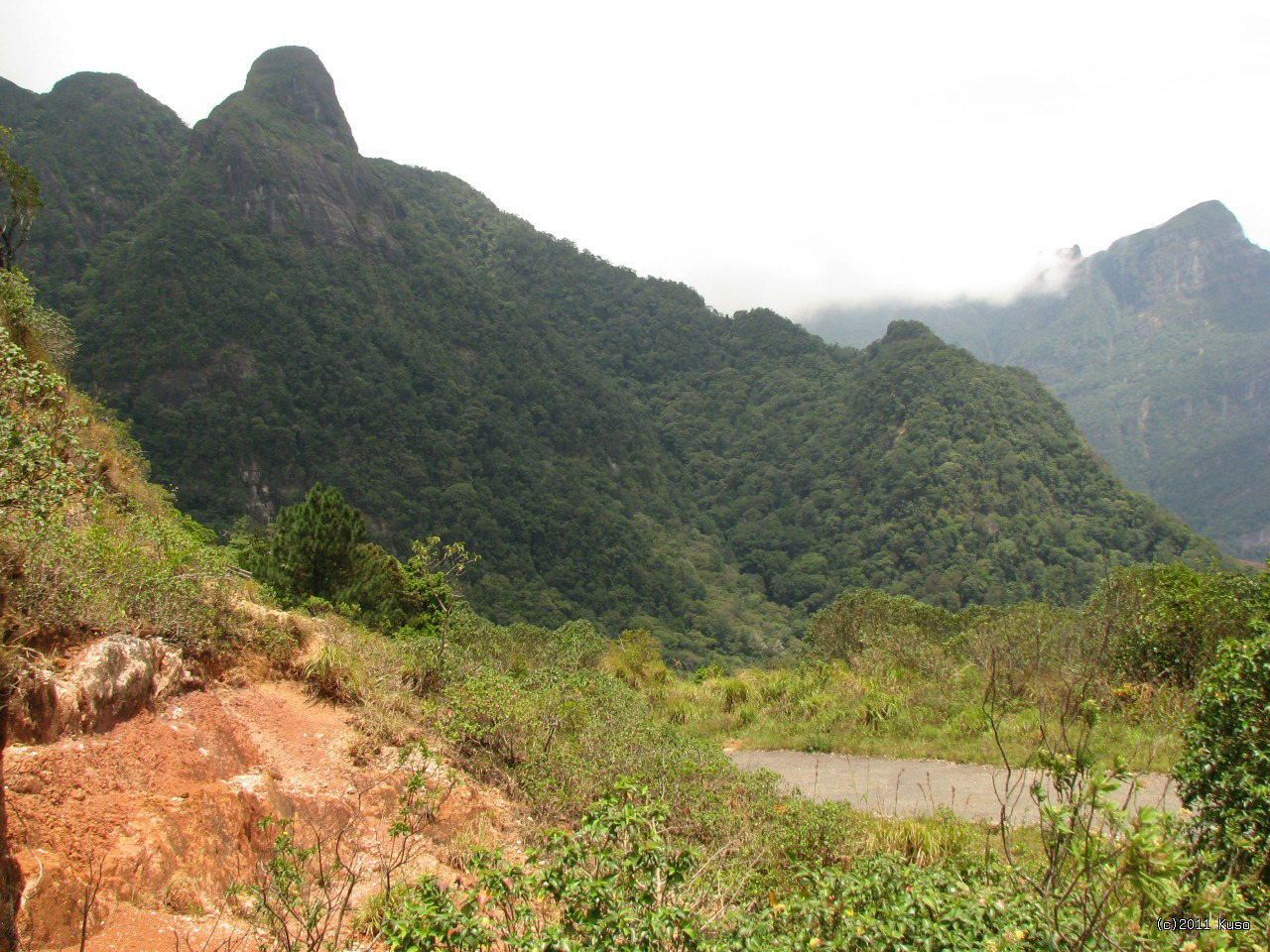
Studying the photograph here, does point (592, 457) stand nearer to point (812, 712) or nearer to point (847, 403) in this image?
point (847, 403)

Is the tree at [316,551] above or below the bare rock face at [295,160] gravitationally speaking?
below

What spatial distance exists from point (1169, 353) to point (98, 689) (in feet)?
572

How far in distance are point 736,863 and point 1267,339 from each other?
162030 millimetres

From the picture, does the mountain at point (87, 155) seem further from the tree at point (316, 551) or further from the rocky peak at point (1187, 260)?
the rocky peak at point (1187, 260)

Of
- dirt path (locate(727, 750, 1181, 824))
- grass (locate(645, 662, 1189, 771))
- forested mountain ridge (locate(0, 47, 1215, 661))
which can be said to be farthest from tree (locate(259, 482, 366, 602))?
forested mountain ridge (locate(0, 47, 1215, 661))

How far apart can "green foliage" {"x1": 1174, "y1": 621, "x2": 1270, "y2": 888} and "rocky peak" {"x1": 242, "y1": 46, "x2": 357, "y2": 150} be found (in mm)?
93552

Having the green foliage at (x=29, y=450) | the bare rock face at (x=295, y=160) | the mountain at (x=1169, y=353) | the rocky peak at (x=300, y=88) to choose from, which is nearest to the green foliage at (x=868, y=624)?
the green foliage at (x=29, y=450)

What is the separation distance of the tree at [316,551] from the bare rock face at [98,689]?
699 centimetres

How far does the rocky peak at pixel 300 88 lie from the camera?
78.5 m

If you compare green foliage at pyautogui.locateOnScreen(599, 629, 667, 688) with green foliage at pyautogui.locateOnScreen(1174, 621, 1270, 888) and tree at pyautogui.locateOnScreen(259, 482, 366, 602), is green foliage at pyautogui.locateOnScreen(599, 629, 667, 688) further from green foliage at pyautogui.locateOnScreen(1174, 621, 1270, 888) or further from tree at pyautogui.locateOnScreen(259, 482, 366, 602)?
green foliage at pyautogui.locateOnScreen(1174, 621, 1270, 888)

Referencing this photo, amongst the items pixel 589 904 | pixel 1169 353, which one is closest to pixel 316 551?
pixel 589 904

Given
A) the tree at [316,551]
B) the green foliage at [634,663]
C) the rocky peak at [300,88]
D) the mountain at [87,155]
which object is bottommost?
the green foliage at [634,663]

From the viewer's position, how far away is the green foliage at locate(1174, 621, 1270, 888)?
3.31m

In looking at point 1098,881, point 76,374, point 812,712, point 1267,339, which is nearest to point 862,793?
point 812,712
